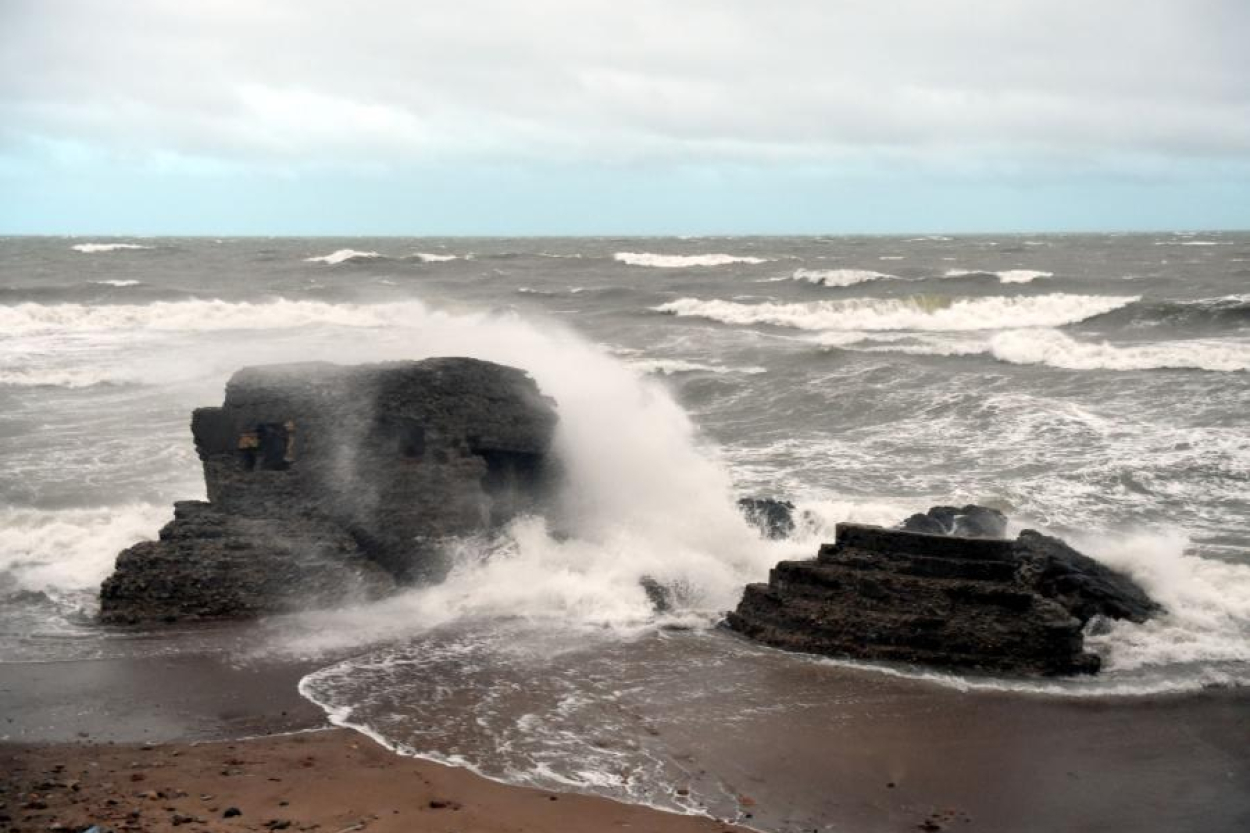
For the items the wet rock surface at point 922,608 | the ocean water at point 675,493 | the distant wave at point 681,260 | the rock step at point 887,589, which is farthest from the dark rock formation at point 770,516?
the distant wave at point 681,260

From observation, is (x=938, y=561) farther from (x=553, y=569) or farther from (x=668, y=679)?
(x=553, y=569)

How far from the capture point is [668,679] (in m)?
8.14

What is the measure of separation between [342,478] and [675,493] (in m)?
3.30

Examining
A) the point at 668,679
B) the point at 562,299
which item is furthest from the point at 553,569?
the point at 562,299

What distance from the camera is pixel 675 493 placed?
464 inches

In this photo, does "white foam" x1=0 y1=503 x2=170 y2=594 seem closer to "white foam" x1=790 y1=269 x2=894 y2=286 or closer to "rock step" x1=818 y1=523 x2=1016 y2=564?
"rock step" x1=818 y1=523 x2=1016 y2=564

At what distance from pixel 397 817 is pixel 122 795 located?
1.40m

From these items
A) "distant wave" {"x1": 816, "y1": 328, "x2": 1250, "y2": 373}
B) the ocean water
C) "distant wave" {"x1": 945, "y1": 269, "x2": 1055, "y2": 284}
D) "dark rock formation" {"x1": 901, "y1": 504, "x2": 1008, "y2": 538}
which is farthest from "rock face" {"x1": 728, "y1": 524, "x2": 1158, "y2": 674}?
"distant wave" {"x1": 945, "y1": 269, "x2": 1055, "y2": 284}

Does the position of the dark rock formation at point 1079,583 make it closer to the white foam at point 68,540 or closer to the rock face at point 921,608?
the rock face at point 921,608

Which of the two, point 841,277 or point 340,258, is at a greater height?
point 340,258

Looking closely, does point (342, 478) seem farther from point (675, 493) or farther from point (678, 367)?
point (678, 367)

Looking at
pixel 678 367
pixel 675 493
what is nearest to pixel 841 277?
pixel 678 367

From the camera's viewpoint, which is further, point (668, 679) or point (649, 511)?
point (649, 511)

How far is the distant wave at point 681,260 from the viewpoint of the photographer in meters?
57.5
